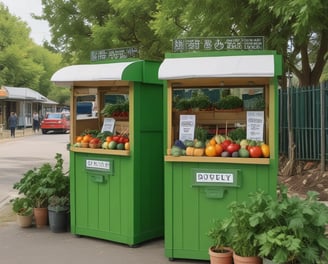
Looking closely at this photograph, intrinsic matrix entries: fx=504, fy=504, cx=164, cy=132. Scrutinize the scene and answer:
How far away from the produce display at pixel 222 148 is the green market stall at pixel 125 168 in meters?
0.66

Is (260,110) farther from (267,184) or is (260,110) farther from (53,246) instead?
(53,246)

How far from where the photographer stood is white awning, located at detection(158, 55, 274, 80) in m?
4.98

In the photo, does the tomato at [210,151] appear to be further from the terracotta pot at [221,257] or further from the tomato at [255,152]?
the terracotta pot at [221,257]

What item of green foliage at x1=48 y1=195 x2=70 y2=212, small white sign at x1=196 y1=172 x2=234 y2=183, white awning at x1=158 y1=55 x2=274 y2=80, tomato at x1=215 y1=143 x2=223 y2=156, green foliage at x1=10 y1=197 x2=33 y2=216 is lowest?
green foliage at x1=10 y1=197 x2=33 y2=216

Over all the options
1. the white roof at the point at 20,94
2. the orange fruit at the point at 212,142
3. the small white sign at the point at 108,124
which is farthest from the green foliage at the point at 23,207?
the white roof at the point at 20,94

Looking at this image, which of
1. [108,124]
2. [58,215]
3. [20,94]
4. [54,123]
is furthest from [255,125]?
[20,94]

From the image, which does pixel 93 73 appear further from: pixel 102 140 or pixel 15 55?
pixel 15 55

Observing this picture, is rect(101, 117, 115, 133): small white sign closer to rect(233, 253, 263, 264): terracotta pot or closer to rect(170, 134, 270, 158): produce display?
rect(170, 134, 270, 158): produce display

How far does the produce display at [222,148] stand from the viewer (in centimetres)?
525


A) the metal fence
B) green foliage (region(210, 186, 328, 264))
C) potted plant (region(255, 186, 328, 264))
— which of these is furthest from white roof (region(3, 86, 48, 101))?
potted plant (region(255, 186, 328, 264))

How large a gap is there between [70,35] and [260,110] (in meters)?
18.5

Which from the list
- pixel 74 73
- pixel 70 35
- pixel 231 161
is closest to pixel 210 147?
pixel 231 161

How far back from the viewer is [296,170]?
40.3 ft

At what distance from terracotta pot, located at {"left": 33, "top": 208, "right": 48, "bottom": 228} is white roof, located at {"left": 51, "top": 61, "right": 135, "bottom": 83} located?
6.61 feet
